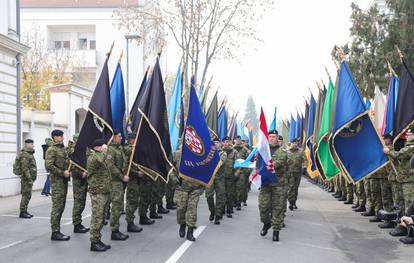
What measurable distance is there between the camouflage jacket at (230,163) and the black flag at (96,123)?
396 cm

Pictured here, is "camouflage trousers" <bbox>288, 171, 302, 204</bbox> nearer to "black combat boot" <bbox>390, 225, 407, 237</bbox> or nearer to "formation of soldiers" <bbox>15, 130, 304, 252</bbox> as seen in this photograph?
"formation of soldiers" <bbox>15, 130, 304, 252</bbox>

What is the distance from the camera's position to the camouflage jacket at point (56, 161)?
30.5 ft

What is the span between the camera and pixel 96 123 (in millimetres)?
9422

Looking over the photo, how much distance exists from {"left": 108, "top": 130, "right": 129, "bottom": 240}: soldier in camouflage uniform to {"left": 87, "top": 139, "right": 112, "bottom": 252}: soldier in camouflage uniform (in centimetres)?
42

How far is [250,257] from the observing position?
25.6ft

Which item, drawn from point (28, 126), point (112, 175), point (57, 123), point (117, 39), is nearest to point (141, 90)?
point (112, 175)

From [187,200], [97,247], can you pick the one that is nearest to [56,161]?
[97,247]

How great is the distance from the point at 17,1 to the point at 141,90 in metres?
12.5

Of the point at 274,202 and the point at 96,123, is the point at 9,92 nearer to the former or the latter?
the point at 96,123

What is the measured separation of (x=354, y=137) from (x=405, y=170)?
136 centimetres

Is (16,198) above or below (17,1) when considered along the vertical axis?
below

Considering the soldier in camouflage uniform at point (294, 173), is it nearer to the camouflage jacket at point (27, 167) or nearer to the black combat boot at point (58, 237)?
the camouflage jacket at point (27, 167)

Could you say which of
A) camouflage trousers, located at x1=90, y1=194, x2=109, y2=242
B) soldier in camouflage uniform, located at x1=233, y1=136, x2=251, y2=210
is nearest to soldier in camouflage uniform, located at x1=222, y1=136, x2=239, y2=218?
soldier in camouflage uniform, located at x1=233, y1=136, x2=251, y2=210

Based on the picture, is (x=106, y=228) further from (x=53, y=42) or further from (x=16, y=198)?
(x=53, y=42)
